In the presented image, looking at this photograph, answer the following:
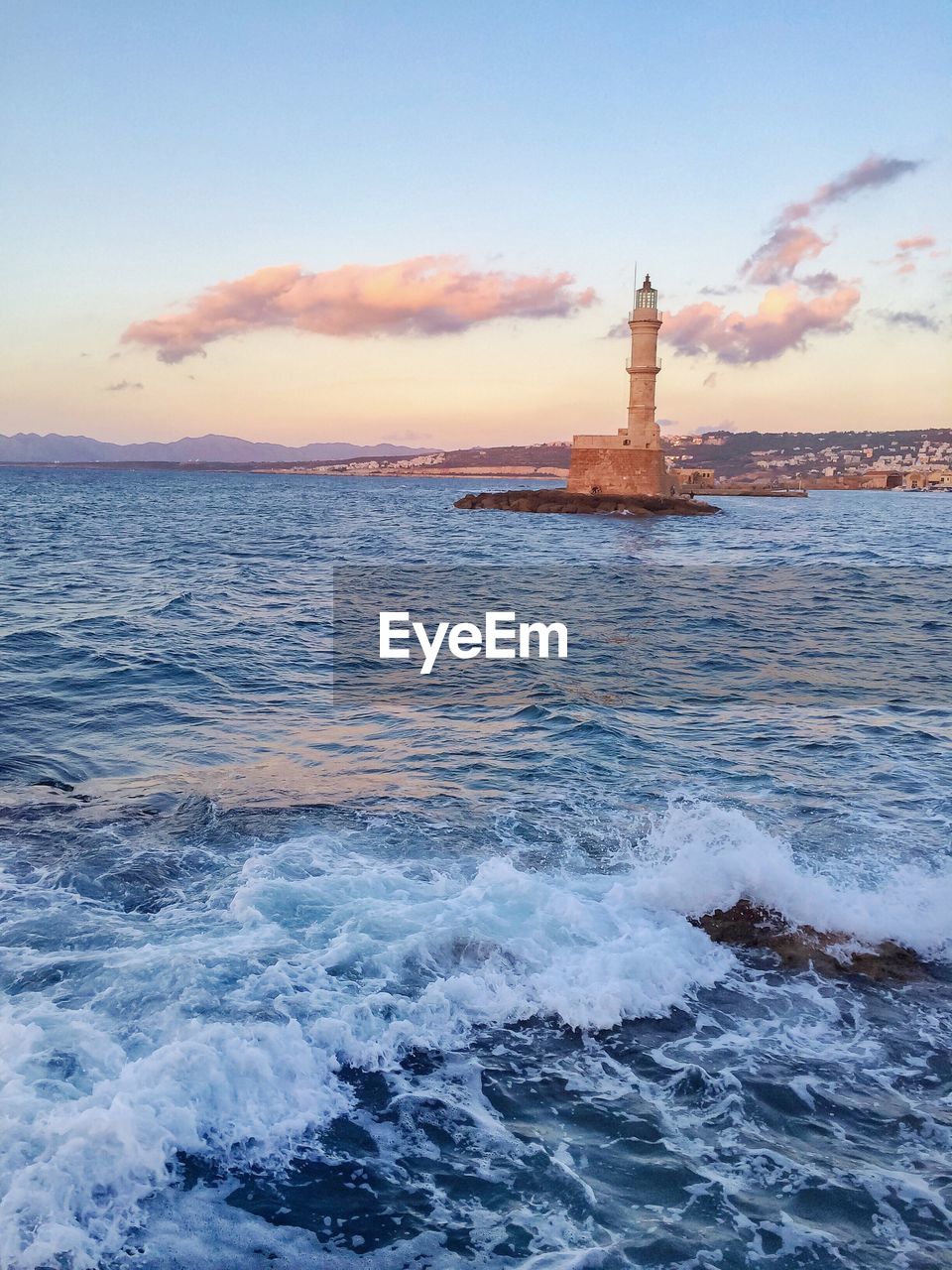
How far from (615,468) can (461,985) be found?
192 ft

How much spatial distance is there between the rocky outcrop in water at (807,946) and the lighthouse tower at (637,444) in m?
54.3

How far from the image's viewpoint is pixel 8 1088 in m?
4.14

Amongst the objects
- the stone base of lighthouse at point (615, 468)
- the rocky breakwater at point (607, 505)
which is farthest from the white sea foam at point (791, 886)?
the stone base of lighthouse at point (615, 468)

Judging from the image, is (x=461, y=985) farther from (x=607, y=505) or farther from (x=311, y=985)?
(x=607, y=505)

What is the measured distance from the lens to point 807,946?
5824 millimetres

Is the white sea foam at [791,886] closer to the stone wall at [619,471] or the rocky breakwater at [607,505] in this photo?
the rocky breakwater at [607,505]

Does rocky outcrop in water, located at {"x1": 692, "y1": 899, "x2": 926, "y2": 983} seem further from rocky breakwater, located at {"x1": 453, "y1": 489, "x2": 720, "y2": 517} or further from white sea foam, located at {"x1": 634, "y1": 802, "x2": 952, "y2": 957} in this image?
rocky breakwater, located at {"x1": 453, "y1": 489, "x2": 720, "y2": 517}

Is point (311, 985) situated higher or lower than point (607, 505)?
lower

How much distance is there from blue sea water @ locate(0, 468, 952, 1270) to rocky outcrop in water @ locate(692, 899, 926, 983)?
0.30ft

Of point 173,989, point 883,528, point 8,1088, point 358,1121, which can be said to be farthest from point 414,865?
point 883,528

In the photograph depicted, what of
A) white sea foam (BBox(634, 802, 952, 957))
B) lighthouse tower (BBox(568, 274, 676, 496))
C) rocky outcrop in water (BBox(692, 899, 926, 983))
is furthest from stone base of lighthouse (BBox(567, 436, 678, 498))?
rocky outcrop in water (BBox(692, 899, 926, 983))

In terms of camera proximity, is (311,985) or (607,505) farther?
(607,505)

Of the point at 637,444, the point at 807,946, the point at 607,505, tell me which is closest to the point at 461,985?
the point at 807,946

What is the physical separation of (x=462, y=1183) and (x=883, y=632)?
53.9 feet
